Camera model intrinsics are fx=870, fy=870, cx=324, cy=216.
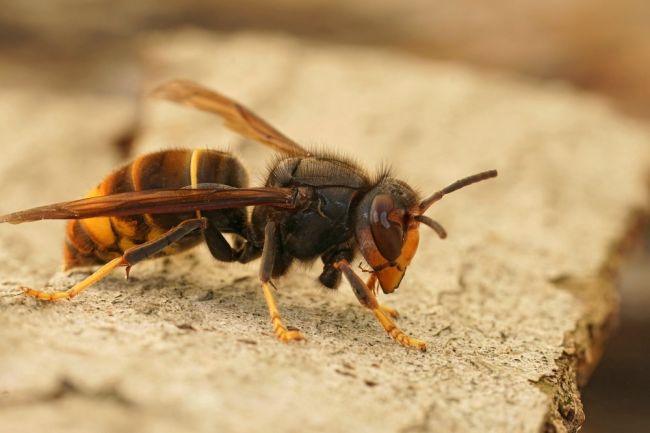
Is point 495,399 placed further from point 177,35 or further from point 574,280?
point 177,35

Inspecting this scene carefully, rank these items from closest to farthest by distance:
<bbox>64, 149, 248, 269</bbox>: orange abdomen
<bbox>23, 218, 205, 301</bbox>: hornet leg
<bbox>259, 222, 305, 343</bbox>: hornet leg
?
<bbox>259, 222, 305, 343</bbox>: hornet leg → <bbox>23, 218, 205, 301</bbox>: hornet leg → <bbox>64, 149, 248, 269</bbox>: orange abdomen

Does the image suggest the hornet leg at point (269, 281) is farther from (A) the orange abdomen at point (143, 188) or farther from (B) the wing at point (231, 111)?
(B) the wing at point (231, 111)

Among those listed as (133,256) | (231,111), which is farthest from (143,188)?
(231,111)

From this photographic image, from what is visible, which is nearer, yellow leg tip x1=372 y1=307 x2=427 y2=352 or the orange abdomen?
yellow leg tip x1=372 y1=307 x2=427 y2=352

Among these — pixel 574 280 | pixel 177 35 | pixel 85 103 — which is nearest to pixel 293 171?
pixel 574 280

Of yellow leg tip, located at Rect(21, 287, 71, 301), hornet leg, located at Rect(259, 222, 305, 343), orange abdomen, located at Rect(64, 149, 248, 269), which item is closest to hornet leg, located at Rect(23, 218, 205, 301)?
yellow leg tip, located at Rect(21, 287, 71, 301)

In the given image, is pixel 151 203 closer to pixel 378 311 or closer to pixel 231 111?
pixel 378 311

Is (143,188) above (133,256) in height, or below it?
above

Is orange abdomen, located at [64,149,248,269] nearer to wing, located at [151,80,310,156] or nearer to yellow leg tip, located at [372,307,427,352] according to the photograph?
wing, located at [151,80,310,156]
